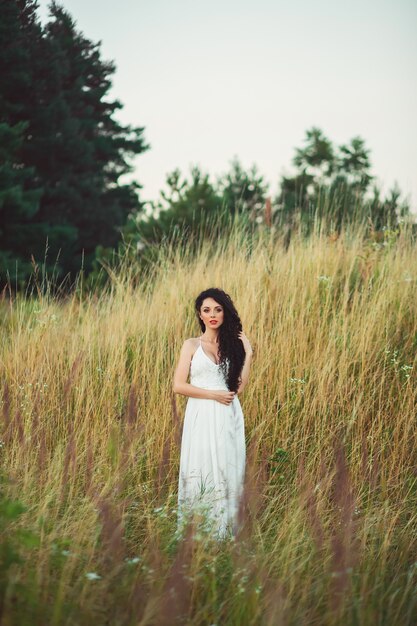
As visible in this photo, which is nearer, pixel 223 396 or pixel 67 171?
pixel 223 396

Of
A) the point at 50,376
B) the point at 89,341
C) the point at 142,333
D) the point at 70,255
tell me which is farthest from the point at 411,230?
the point at 70,255

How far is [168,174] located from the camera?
46.7 ft

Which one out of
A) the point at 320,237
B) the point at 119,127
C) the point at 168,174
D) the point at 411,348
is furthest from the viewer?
the point at 119,127

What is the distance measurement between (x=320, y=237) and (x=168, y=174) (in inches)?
337

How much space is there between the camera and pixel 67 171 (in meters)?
18.2

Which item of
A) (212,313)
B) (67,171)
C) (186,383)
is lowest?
(186,383)

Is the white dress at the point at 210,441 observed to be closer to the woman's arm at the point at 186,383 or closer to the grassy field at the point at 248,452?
the woman's arm at the point at 186,383

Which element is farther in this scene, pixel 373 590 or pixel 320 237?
pixel 320 237

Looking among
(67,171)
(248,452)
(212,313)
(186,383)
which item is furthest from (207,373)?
(67,171)

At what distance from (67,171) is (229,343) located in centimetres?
1576

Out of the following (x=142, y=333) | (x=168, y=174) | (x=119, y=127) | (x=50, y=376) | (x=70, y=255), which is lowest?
(x=50, y=376)

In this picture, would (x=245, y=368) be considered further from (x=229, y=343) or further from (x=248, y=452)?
(x=248, y=452)

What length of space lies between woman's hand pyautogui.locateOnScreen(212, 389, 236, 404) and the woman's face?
462mm

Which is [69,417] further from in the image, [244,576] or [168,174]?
[168,174]
